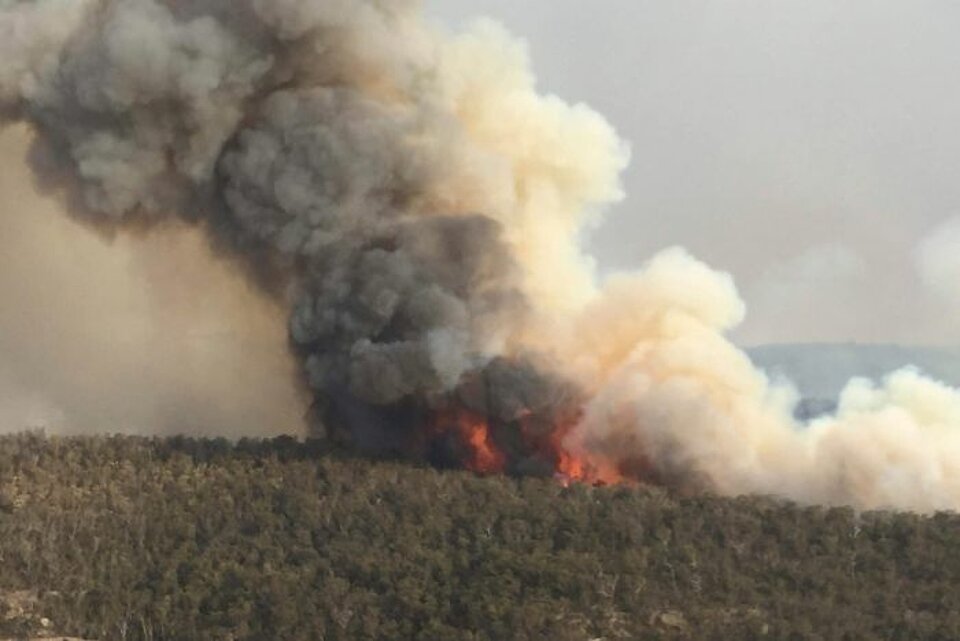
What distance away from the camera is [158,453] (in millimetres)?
56031

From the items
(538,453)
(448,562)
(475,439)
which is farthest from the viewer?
(475,439)

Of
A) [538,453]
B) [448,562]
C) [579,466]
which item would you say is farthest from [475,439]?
[448,562]

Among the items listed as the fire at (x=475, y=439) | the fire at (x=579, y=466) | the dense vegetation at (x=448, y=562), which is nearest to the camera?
the dense vegetation at (x=448, y=562)

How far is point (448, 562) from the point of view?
4509 centimetres

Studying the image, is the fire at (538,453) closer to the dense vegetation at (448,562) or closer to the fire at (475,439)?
the fire at (475,439)

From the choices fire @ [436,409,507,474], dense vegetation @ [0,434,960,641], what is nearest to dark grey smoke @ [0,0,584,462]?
fire @ [436,409,507,474]

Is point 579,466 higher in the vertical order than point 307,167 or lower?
lower

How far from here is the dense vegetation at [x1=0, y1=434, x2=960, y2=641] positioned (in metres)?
42.2

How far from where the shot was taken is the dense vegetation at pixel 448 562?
42.2m

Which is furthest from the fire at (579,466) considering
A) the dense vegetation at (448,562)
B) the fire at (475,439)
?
the dense vegetation at (448,562)

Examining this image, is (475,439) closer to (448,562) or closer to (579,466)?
(579,466)

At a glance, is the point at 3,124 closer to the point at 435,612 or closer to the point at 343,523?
the point at 343,523

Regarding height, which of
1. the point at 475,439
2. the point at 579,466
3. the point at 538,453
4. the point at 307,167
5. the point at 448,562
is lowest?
the point at 448,562

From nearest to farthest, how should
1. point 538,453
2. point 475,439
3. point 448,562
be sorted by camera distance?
1. point 448,562
2. point 538,453
3. point 475,439
